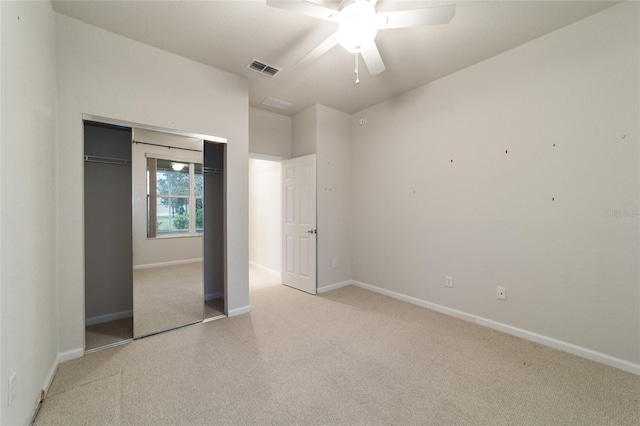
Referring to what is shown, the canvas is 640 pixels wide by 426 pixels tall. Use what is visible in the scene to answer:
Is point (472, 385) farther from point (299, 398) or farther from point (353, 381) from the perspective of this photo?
point (299, 398)

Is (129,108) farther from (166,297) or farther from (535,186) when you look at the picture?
(535,186)

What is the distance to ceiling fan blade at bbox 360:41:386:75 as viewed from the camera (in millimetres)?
2008

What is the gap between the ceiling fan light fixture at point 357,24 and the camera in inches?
69.1

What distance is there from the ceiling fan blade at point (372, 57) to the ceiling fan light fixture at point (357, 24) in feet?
0.37

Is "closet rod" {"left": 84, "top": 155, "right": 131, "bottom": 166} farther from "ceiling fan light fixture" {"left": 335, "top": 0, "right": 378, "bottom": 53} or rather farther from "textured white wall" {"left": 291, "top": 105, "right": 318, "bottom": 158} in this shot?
"ceiling fan light fixture" {"left": 335, "top": 0, "right": 378, "bottom": 53}

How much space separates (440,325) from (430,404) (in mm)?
1306

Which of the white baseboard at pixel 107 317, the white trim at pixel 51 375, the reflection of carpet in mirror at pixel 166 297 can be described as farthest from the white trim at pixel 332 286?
the white trim at pixel 51 375

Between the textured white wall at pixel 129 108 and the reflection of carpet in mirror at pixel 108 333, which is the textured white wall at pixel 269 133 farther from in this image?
the reflection of carpet in mirror at pixel 108 333

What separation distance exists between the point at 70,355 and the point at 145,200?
4.77 ft

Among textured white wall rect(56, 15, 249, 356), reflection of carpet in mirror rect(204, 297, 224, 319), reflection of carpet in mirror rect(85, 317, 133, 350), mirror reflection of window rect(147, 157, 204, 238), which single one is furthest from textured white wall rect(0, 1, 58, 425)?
reflection of carpet in mirror rect(204, 297, 224, 319)

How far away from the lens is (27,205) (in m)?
1.55

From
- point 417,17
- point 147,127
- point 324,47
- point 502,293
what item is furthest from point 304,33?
point 502,293

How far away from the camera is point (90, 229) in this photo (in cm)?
275

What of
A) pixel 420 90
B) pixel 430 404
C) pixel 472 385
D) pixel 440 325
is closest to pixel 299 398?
pixel 430 404
